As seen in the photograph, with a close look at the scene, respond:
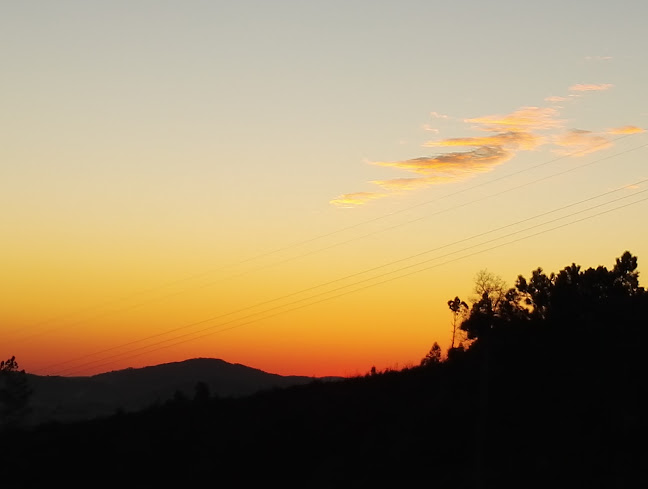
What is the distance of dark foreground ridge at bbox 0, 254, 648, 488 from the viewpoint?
3102 cm

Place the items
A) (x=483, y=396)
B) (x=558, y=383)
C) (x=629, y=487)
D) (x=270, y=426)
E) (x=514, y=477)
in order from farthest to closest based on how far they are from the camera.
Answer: (x=270, y=426) → (x=558, y=383) → (x=514, y=477) → (x=629, y=487) → (x=483, y=396)

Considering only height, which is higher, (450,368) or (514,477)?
(450,368)

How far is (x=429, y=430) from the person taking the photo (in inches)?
1438

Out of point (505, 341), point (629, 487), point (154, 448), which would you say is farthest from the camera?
point (154, 448)

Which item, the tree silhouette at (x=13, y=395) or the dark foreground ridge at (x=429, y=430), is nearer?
the dark foreground ridge at (x=429, y=430)

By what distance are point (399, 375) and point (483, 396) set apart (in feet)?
78.0

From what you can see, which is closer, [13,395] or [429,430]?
[429,430]

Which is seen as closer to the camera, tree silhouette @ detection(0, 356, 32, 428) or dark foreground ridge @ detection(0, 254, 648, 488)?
dark foreground ridge @ detection(0, 254, 648, 488)

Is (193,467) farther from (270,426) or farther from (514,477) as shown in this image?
(514,477)

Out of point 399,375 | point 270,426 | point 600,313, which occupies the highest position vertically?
point 600,313

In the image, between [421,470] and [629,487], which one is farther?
[421,470]

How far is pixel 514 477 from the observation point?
29.9 metres

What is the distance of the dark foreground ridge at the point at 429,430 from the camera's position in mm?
31016

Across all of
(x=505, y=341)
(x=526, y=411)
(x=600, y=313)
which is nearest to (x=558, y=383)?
(x=526, y=411)
